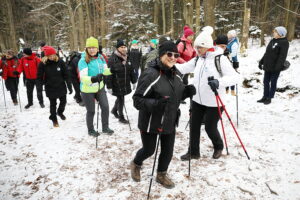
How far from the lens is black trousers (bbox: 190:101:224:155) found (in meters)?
Answer: 3.68

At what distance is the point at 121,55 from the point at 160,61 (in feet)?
9.46

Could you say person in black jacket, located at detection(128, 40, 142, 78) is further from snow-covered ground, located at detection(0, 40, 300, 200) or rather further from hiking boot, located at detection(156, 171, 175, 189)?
hiking boot, located at detection(156, 171, 175, 189)

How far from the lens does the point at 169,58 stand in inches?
110

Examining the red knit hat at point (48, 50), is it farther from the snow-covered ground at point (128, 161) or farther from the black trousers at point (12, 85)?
the black trousers at point (12, 85)

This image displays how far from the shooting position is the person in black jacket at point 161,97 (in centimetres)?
276

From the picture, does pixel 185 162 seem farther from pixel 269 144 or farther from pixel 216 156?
pixel 269 144

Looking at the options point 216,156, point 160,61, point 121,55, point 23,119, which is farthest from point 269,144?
point 23,119

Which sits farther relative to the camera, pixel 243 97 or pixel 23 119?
pixel 243 97

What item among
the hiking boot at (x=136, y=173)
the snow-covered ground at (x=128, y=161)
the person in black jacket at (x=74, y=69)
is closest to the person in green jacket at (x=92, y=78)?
the snow-covered ground at (x=128, y=161)

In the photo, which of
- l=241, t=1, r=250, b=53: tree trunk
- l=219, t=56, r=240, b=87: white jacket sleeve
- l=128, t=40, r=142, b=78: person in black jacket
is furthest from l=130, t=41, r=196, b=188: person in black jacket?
l=241, t=1, r=250, b=53: tree trunk

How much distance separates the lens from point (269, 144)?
4496 millimetres

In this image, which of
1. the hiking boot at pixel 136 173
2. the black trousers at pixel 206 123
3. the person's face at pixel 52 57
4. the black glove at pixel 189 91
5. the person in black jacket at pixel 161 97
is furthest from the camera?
the person's face at pixel 52 57

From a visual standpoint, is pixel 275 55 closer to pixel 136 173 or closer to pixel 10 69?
pixel 136 173

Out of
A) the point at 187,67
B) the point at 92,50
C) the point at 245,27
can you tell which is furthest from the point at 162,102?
the point at 245,27
